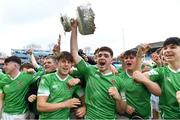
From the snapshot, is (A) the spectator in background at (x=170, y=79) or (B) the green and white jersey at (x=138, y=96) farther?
(B) the green and white jersey at (x=138, y=96)

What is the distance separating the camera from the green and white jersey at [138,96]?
207 inches

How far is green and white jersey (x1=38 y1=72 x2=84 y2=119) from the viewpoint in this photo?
17.0 ft

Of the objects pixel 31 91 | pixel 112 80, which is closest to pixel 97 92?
pixel 112 80

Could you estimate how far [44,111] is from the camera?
16.8 ft

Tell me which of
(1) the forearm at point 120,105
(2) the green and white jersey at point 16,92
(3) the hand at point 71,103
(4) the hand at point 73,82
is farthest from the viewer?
(2) the green and white jersey at point 16,92

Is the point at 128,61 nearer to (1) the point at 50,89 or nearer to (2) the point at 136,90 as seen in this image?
(2) the point at 136,90

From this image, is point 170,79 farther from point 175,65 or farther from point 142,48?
point 142,48

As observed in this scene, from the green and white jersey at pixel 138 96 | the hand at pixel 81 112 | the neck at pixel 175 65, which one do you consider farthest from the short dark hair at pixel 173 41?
the hand at pixel 81 112

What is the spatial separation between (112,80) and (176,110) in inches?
38.9

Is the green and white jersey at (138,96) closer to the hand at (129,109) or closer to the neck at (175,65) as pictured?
the hand at (129,109)

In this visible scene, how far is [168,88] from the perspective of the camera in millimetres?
4730

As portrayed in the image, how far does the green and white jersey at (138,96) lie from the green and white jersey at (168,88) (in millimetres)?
412

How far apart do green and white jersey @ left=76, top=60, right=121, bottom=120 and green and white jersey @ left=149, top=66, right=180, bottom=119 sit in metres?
0.60

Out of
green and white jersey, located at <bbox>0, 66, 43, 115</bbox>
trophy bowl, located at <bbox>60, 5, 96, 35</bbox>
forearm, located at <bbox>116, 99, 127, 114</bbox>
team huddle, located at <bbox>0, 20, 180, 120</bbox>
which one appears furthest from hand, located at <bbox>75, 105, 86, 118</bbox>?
green and white jersey, located at <bbox>0, 66, 43, 115</bbox>
